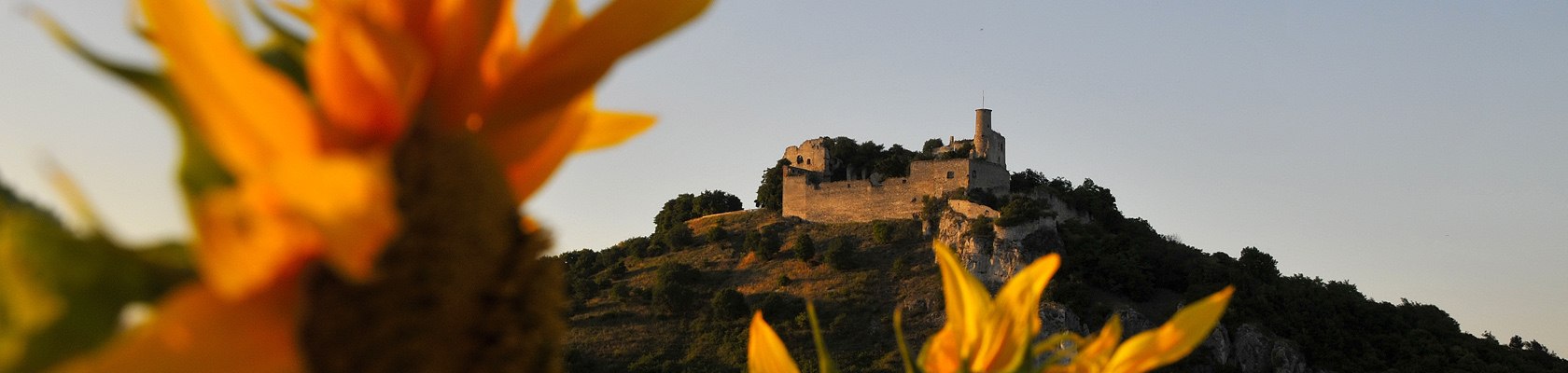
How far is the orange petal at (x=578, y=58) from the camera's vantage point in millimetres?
500

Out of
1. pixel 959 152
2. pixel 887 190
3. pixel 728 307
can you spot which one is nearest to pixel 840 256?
pixel 887 190

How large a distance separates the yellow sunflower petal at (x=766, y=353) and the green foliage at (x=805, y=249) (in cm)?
3956

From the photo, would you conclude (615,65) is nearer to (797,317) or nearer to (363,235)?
(363,235)

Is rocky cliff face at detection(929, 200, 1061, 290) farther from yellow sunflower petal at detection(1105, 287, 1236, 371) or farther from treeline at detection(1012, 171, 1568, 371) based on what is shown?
yellow sunflower petal at detection(1105, 287, 1236, 371)

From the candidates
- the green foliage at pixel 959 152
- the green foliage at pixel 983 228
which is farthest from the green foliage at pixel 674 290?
the green foliage at pixel 959 152

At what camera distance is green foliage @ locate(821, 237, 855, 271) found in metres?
40.0

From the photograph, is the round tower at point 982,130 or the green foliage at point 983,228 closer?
the green foliage at point 983,228

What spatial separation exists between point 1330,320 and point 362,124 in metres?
42.5

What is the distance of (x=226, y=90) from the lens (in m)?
0.38

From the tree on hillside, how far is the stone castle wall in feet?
4.79

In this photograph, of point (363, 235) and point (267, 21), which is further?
point (267, 21)

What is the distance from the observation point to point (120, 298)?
0.40m

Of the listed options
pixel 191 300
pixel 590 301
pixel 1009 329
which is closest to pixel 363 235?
pixel 191 300

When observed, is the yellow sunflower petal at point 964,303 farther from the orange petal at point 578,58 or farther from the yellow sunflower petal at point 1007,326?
the orange petal at point 578,58
